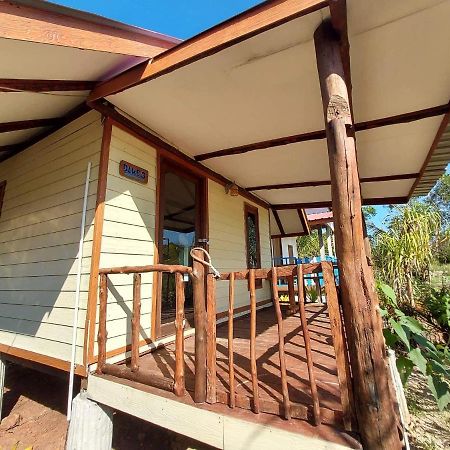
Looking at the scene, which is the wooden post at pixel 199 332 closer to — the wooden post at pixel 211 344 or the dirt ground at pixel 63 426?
the wooden post at pixel 211 344

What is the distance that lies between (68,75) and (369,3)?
2.34m

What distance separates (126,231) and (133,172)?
663mm

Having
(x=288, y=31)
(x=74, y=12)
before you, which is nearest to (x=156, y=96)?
(x=74, y=12)

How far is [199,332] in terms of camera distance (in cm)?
189

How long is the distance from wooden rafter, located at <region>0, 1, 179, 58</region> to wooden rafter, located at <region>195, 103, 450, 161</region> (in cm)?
158

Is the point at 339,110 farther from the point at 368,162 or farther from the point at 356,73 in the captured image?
the point at 368,162

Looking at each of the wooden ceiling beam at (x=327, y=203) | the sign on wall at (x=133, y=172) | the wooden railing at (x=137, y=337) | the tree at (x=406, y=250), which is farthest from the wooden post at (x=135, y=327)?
the tree at (x=406, y=250)

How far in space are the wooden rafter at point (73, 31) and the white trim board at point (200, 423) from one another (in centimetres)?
247

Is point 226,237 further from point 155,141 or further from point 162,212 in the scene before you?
point 155,141

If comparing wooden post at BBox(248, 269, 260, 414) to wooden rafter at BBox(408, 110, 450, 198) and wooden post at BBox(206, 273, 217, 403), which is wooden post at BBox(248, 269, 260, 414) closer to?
wooden post at BBox(206, 273, 217, 403)

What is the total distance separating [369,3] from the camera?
1.67 metres

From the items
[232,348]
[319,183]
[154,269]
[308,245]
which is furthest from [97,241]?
[308,245]

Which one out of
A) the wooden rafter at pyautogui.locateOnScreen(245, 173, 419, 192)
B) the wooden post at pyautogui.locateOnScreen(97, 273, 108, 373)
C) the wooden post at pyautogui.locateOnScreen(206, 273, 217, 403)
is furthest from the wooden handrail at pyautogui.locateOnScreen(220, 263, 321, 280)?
the wooden rafter at pyautogui.locateOnScreen(245, 173, 419, 192)

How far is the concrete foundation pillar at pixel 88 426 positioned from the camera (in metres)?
2.19
